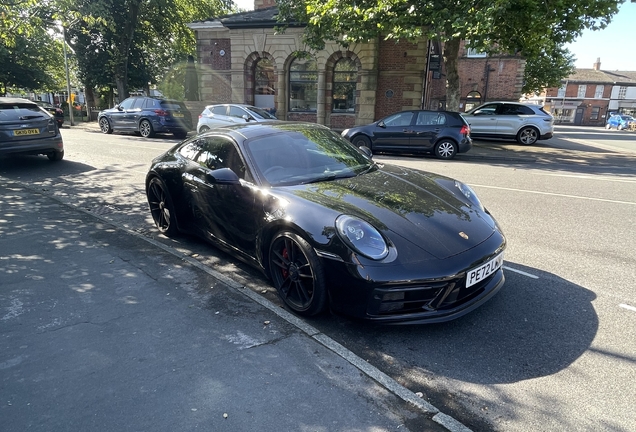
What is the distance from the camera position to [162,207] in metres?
5.28

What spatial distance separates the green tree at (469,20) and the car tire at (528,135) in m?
3.82

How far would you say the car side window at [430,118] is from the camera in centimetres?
1309

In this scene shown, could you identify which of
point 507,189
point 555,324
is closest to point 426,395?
point 555,324

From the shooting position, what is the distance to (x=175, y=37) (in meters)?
34.2

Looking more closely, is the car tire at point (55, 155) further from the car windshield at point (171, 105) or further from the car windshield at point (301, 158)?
the car windshield at point (301, 158)

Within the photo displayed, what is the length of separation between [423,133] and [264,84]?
1282cm

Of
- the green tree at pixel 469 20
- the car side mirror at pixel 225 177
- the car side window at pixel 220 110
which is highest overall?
the green tree at pixel 469 20

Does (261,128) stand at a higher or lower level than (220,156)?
higher

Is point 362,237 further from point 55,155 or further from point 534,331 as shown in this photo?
point 55,155

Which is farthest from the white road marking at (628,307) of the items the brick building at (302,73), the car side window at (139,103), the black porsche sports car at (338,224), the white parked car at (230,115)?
the car side window at (139,103)

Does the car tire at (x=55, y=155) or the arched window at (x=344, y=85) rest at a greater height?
the arched window at (x=344, y=85)

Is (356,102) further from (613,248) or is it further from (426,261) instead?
(426,261)

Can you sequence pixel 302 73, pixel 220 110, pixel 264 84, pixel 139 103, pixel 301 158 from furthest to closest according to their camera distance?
pixel 264 84 → pixel 302 73 → pixel 139 103 → pixel 220 110 → pixel 301 158

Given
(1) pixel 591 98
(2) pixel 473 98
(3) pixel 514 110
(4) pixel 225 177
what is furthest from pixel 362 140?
(1) pixel 591 98
